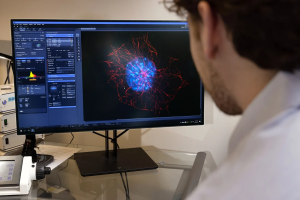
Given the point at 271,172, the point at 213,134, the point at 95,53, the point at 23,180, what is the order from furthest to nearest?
the point at 213,134, the point at 95,53, the point at 23,180, the point at 271,172

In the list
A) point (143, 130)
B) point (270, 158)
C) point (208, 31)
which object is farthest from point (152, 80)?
point (270, 158)

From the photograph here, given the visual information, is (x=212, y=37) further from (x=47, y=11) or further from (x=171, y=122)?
(x=47, y=11)

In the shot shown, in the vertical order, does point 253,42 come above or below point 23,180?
above

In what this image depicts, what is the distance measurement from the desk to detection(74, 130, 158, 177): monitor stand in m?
0.02

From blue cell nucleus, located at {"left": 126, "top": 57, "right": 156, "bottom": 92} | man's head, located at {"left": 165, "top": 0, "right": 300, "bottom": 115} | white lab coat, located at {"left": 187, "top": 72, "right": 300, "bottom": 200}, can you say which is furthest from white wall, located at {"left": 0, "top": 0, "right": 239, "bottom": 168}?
white lab coat, located at {"left": 187, "top": 72, "right": 300, "bottom": 200}

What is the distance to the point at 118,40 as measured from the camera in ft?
3.68

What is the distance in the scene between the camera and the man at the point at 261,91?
1.30 feet

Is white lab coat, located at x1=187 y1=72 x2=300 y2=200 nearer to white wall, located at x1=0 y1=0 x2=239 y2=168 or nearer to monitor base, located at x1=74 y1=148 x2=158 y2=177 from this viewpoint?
monitor base, located at x1=74 y1=148 x2=158 y2=177

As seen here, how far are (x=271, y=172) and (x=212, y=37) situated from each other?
0.23 meters

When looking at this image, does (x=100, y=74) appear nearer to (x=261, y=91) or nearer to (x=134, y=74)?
(x=134, y=74)

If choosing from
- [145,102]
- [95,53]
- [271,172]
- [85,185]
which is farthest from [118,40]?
[271,172]

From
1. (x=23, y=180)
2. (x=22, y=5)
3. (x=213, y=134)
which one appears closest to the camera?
(x=23, y=180)

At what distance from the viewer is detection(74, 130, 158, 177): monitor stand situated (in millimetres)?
1115

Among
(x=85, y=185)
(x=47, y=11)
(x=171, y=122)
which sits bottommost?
Result: (x=85, y=185)
